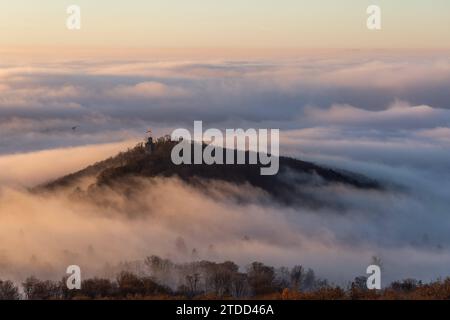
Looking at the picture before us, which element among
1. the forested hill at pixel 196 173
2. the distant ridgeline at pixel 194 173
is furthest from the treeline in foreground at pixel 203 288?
the distant ridgeline at pixel 194 173

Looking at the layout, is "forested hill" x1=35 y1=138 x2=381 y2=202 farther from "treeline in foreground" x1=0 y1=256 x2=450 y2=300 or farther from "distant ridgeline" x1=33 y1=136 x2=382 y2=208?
"treeline in foreground" x1=0 y1=256 x2=450 y2=300

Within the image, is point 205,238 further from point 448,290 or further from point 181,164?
point 448,290

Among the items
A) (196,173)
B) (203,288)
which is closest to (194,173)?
(196,173)

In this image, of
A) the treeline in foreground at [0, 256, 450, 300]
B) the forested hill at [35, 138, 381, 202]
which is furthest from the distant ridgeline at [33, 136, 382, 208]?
the treeline in foreground at [0, 256, 450, 300]

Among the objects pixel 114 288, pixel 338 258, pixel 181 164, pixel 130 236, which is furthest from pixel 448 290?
pixel 181 164

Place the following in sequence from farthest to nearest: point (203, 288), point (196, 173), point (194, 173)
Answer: point (196, 173)
point (194, 173)
point (203, 288)

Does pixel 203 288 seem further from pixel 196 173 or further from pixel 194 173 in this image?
pixel 196 173
